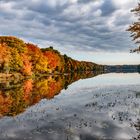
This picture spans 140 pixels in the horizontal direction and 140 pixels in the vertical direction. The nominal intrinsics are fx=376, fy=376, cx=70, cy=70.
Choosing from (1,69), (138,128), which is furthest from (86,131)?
(1,69)

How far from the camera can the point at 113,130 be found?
28469mm

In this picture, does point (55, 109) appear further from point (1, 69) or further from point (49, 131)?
point (1, 69)

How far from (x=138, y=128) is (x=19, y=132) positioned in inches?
359

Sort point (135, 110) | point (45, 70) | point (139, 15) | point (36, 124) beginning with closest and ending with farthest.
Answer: point (36, 124), point (135, 110), point (139, 15), point (45, 70)

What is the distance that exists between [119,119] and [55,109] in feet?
37.1

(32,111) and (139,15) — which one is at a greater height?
(139,15)

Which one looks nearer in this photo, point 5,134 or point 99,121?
point 5,134

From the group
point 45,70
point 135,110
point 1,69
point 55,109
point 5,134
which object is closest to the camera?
point 5,134

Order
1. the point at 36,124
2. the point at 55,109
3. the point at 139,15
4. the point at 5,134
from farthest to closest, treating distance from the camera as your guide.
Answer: the point at 139,15
the point at 55,109
the point at 36,124
the point at 5,134

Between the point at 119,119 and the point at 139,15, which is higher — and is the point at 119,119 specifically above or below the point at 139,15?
below

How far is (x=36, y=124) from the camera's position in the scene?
3238 centimetres

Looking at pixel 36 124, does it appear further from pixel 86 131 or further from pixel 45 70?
pixel 45 70

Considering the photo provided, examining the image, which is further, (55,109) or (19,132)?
(55,109)

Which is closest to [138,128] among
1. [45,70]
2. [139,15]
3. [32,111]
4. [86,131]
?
[86,131]
